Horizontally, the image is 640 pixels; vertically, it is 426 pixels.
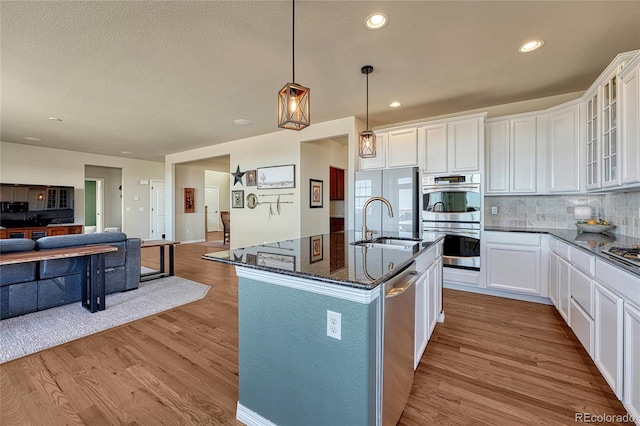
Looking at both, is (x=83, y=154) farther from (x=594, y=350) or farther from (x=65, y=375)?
(x=594, y=350)

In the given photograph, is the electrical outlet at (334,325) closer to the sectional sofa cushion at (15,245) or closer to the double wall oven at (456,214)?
the double wall oven at (456,214)

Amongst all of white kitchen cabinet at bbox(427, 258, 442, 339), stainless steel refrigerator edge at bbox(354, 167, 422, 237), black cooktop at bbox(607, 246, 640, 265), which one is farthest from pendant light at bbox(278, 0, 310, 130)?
stainless steel refrigerator edge at bbox(354, 167, 422, 237)

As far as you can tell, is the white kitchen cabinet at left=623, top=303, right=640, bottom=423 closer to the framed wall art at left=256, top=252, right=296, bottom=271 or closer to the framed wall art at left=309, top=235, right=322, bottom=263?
the framed wall art at left=309, top=235, right=322, bottom=263

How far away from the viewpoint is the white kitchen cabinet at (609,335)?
1.58 metres

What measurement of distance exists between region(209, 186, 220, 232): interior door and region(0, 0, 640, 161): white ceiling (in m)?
7.79

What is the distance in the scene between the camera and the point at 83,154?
741 cm

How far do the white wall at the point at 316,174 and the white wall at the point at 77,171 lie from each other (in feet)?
20.1

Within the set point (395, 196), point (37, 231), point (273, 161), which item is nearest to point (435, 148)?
point (395, 196)

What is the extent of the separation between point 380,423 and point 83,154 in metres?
9.32

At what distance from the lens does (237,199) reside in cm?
634

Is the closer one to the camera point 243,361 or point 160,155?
point 243,361

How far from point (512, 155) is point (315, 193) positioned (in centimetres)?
331

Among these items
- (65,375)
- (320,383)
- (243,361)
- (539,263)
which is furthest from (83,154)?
(539,263)

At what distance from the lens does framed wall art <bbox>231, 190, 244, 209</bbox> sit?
6.26 meters
